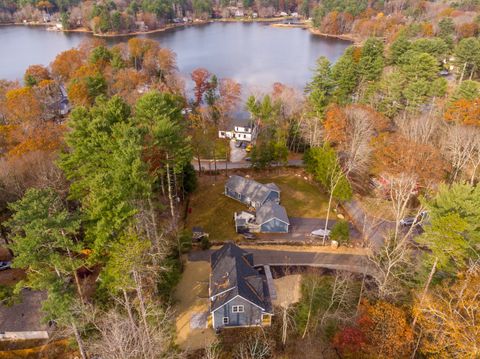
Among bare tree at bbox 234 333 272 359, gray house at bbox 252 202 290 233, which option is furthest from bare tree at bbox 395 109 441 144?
bare tree at bbox 234 333 272 359

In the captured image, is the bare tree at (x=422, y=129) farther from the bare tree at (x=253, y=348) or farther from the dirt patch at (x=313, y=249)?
the bare tree at (x=253, y=348)

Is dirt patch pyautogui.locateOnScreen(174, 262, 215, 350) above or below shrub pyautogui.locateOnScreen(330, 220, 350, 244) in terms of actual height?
below

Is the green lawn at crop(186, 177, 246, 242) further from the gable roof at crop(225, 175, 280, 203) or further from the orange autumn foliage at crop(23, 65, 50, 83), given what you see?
the orange autumn foliage at crop(23, 65, 50, 83)

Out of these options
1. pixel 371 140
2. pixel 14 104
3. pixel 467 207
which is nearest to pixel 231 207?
pixel 371 140

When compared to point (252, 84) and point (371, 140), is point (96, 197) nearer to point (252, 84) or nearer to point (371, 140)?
point (371, 140)

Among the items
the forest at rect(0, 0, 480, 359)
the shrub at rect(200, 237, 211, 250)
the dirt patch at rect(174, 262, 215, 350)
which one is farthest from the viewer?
the shrub at rect(200, 237, 211, 250)

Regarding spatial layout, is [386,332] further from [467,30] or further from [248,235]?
[467,30]

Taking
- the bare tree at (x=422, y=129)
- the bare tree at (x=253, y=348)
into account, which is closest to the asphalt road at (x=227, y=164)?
the bare tree at (x=422, y=129)
